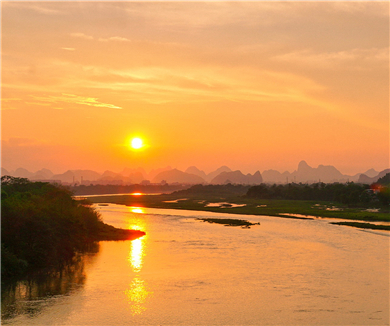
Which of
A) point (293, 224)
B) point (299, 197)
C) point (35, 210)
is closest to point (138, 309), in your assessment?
point (35, 210)

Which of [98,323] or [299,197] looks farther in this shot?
[299,197]

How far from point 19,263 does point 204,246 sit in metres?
23.0

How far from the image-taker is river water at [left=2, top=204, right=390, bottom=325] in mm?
28594

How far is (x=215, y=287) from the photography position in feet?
117

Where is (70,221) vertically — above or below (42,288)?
above

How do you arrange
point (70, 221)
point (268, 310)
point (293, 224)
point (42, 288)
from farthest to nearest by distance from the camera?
point (293, 224) → point (70, 221) → point (42, 288) → point (268, 310)

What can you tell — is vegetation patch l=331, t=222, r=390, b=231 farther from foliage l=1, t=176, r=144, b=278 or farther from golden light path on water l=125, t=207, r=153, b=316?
foliage l=1, t=176, r=144, b=278

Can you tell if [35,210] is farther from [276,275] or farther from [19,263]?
[276,275]

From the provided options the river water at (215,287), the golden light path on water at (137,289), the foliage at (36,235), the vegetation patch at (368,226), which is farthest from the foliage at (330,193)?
the foliage at (36,235)

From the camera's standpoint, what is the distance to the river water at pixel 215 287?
93.8ft

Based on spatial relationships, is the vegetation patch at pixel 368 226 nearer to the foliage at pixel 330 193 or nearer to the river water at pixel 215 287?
the river water at pixel 215 287

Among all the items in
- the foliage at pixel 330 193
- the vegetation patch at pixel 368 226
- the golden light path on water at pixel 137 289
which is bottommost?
the golden light path on water at pixel 137 289

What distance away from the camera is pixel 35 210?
147ft

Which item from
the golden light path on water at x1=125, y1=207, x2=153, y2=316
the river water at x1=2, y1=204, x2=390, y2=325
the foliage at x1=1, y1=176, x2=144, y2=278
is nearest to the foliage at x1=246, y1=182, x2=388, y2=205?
the river water at x1=2, y1=204, x2=390, y2=325
